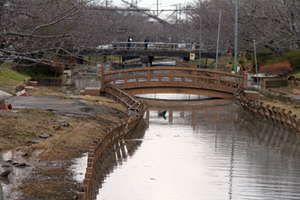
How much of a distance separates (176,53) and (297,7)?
28.3 meters

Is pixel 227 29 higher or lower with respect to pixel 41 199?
higher

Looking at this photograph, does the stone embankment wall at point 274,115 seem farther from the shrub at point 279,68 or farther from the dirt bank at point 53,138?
the shrub at point 279,68

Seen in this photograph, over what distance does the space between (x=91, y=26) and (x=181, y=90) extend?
7.37 meters

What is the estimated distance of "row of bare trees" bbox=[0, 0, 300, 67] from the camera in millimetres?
12586

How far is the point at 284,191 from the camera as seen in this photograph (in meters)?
10.7

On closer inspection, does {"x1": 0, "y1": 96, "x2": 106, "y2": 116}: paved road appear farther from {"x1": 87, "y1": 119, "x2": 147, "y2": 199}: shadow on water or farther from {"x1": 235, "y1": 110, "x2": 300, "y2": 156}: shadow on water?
{"x1": 235, "y1": 110, "x2": 300, "y2": 156}: shadow on water

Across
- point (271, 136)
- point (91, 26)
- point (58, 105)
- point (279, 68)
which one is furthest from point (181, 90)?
point (271, 136)

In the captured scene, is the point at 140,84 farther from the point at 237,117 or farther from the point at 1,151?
the point at 1,151

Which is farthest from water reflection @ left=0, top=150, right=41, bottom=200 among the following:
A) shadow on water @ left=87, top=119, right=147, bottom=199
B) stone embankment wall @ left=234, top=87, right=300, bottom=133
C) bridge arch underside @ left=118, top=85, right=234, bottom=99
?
bridge arch underside @ left=118, top=85, right=234, bottom=99

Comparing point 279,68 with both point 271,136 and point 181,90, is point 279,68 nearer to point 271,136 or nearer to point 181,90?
point 181,90

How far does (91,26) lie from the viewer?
96.0 ft

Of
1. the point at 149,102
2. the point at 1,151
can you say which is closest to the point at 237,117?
the point at 149,102

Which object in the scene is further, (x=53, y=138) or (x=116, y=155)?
(x=53, y=138)

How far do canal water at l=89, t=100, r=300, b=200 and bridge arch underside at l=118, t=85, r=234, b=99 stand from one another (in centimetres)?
754
